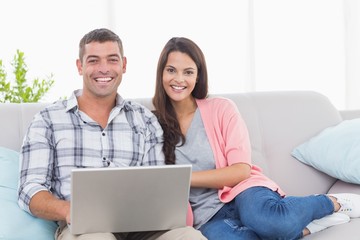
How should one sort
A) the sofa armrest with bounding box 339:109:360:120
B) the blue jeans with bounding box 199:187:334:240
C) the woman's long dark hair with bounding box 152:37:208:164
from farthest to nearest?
1. the sofa armrest with bounding box 339:109:360:120
2. the woman's long dark hair with bounding box 152:37:208:164
3. the blue jeans with bounding box 199:187:334:240

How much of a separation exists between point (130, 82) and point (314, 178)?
70.9 inches

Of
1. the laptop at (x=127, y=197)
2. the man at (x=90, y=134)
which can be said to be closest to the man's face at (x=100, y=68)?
the man at (x=90, y=134)

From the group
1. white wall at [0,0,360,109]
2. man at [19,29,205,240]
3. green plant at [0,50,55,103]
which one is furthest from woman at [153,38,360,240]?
white wall at [0,0,360,109]

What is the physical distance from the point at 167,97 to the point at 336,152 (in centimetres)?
73

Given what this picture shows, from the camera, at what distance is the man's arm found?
195 cm

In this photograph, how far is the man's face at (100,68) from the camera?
7.34 feet

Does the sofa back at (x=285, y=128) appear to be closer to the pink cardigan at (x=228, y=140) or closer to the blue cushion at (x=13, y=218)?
the pink cardigan at (x=228, y=140)

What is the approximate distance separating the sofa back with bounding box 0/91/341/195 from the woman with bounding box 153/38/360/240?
8.4 inches

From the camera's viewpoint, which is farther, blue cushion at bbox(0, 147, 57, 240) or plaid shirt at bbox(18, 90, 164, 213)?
plaid shirt at bbox(18, 90, 164, 213)

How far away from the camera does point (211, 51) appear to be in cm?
422

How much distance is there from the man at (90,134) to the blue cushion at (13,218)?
0.03 m

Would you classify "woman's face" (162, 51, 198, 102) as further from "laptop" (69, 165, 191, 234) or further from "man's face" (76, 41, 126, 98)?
"laptop" (69, 165, 191, 234)

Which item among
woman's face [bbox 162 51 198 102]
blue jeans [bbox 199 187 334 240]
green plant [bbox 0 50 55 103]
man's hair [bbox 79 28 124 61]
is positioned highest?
man's hair [bbox 79 28 124 61]

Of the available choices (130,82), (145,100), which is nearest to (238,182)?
(145,100)
